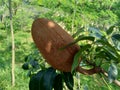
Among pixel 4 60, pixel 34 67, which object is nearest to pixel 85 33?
pixel 34 67

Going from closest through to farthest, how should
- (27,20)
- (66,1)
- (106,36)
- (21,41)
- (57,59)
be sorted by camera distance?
(57,59), (106,36), (66,1), (27,20), (21,41)

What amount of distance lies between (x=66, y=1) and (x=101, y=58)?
5222 mm

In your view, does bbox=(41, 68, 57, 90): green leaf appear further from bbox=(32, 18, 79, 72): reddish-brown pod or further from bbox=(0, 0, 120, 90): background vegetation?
bbox=(0, 0, 120, 90): background vegetation

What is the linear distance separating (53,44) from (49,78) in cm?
16

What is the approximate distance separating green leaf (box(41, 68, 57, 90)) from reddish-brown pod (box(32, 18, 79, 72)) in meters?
0.12

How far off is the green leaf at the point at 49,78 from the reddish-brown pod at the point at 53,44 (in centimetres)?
12

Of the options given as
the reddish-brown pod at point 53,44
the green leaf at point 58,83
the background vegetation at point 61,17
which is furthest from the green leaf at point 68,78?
the background vegetation at point 61,17

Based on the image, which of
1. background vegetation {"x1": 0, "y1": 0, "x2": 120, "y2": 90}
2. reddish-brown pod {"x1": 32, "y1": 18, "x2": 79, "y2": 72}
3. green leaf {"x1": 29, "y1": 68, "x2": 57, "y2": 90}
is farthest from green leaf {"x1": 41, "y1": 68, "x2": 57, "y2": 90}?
background vegetation {"x1": 0, "y1": 0, "x2": 120, "y2": 90}

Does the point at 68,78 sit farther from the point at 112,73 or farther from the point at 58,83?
the point at 112,73

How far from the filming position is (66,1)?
580 centimetres

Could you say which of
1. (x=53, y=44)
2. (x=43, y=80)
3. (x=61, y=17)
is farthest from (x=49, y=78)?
(x=61, y=17)

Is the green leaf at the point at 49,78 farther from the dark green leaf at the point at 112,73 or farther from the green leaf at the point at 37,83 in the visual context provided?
the dark green leaf at the point at 112,73

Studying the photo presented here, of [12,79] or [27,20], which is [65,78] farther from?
[27,20]

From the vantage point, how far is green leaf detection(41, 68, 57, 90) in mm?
719
